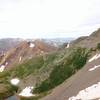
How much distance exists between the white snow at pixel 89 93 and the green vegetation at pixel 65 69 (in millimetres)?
29402

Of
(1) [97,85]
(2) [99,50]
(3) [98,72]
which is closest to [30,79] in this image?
(2) [99,50]

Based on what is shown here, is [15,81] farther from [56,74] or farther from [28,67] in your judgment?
[56,74]

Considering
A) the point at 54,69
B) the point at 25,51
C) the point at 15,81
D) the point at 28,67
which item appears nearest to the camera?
the point at 54,69

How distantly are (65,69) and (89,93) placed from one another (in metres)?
36.3

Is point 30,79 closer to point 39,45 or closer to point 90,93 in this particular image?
point 90,93

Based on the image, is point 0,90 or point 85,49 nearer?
point 85,49

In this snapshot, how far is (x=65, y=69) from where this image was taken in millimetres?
80250

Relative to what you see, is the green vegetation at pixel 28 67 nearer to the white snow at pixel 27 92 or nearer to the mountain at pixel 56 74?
the mountain at pixel 56 74

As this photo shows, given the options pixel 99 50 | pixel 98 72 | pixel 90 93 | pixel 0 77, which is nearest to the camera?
pixel 90 93

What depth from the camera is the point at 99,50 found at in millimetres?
72750

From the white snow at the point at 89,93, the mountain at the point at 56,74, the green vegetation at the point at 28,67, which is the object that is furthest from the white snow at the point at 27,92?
the white snow at the point at 89,93

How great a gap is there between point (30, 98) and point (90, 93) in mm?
34276

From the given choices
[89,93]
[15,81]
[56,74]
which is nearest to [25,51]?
[15,81]

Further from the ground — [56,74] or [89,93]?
[89,93]
